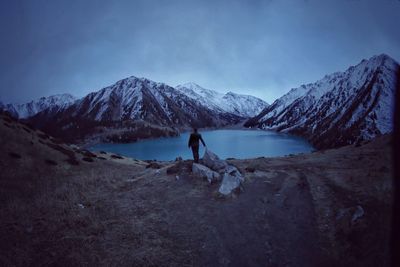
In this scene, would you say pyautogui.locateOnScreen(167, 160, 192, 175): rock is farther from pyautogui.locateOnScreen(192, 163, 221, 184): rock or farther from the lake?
the lake

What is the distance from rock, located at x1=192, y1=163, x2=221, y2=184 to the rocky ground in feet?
1.57

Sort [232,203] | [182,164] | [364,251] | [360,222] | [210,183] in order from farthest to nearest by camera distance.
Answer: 1. [182,164]
2. [210,183]
3. [232,203]
4. [360,222]
5. [364,251]

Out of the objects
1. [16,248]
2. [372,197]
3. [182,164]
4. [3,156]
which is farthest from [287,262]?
[3,156]

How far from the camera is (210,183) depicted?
16828mm

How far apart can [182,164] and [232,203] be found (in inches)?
279

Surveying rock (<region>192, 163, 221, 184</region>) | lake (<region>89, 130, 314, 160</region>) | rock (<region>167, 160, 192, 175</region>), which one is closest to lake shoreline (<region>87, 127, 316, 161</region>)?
lake (<region>89, 130, 314, 160</region>)

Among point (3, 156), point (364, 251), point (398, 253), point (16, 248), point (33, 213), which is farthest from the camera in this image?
point (3, 156)

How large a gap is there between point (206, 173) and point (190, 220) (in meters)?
5.79

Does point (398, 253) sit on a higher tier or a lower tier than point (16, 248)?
higher

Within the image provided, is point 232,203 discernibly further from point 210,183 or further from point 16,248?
point 16,248

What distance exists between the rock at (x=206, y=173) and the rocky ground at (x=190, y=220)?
478mm

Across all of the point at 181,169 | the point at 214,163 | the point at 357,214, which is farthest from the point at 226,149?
the point at 357,214

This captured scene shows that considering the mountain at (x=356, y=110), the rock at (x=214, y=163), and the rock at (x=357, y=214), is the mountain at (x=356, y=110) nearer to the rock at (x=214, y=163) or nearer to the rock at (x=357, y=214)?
the rock at (x=214, y=163)

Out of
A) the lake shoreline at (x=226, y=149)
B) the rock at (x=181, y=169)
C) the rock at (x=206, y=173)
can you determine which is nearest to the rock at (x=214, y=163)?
the rock at (x=206, y=173)
